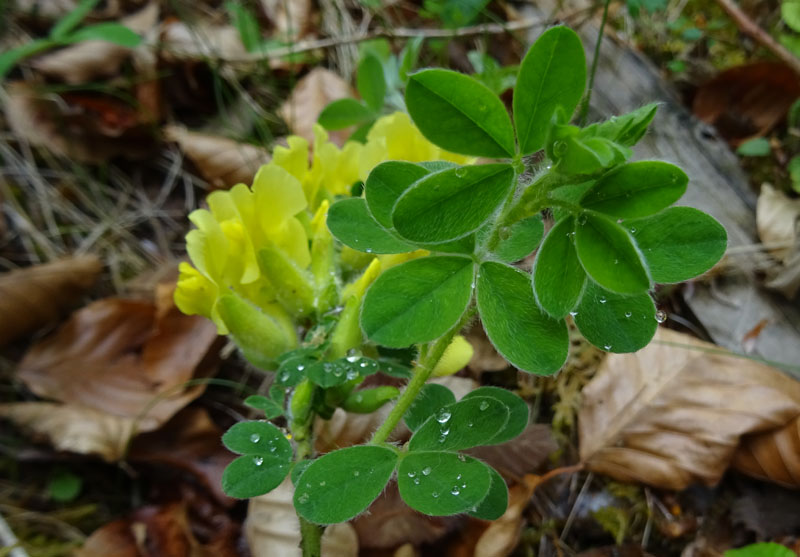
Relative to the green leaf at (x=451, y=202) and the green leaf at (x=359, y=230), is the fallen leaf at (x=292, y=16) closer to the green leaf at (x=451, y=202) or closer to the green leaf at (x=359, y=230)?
the green leaf at (x=359, y=230)

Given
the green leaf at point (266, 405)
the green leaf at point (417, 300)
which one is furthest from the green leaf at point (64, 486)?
the green leaf at point (417, 300)

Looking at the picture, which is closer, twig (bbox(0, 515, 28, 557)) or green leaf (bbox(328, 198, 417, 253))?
green leaf (bbox(328, 198, 417, 253))

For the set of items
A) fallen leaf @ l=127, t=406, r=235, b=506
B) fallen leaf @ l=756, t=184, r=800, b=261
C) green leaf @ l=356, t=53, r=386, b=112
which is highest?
green leaf @ l=356, t=53, r=386, b=112

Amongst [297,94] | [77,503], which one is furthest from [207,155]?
[77,503]

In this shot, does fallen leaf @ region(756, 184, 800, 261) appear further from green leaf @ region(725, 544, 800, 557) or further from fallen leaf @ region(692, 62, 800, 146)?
green leaf @ region(725, 544, 800, 557)

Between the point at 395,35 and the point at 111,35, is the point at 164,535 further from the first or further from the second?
the point at 395,35

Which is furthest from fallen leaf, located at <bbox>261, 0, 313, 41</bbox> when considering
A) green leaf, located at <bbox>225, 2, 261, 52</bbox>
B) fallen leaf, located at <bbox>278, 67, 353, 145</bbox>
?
fallen leaf, located at <bbox>278, 67, 353, 145</bbox>
